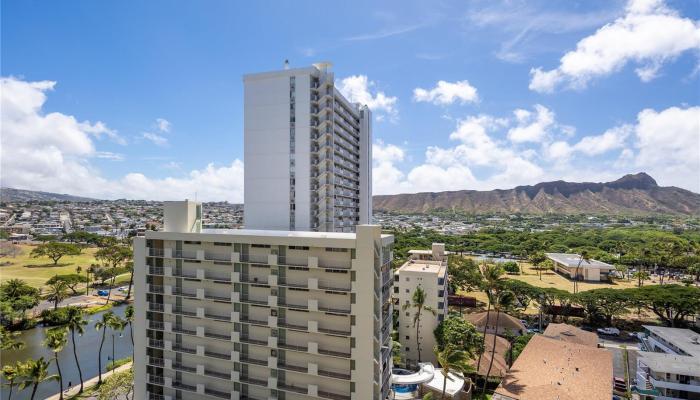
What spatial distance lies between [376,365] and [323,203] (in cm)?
3110

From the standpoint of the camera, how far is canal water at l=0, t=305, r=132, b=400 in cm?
4188

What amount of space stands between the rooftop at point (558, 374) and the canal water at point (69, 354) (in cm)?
5232

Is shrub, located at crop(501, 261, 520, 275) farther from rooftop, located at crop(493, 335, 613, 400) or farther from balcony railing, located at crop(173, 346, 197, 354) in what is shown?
balcony railing, located at crop(173, 346, 197, 354)

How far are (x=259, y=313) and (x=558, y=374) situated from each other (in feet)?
108

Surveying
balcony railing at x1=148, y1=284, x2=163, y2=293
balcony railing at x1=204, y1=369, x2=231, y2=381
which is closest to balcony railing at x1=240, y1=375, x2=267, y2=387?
balcony railing at x1=204, y1=369, x2=231, y2=381

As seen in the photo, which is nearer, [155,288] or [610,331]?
[155,288]

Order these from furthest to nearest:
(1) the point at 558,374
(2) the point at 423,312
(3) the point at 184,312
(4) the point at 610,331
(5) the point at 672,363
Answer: (4) the point at 610,331 → (2) the point at 423,312 → (1) the point at 558,374 → (5) the point at 672,363 → (3) the point at 184,312

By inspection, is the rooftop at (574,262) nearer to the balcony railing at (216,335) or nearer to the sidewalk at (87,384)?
the balcony railing at (216,335)

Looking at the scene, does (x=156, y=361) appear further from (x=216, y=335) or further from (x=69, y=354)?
(x=69, y=354)

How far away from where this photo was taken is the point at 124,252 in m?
104

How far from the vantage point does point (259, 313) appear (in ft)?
92.8

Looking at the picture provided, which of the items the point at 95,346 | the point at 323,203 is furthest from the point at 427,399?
the point at 95,346

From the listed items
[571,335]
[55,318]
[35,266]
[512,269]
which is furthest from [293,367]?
[35,266]

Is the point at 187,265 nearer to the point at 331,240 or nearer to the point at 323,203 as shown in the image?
the point at 331,240
